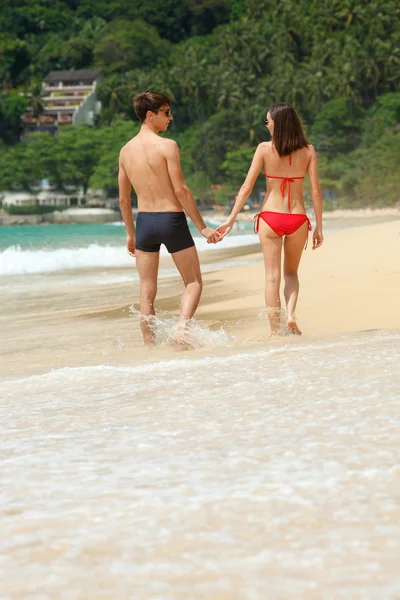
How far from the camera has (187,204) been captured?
19.3ft

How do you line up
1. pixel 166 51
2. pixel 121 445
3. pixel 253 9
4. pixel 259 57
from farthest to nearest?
pixel 166 51
pixel 253 9
pixel 259 57
pixel 121 445

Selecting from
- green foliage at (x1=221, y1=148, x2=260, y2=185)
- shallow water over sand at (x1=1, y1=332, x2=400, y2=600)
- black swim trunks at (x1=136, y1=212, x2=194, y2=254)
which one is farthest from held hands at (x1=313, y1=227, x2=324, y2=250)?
green foliage at (x1=221, y1=148, x2=260, y2=185)

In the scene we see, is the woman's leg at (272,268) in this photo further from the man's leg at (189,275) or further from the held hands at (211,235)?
the man's leg at (189,275)

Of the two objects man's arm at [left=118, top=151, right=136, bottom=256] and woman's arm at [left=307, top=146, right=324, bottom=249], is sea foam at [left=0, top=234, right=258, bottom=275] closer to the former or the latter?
man's arm at [left=118, top=151, right=136, bottom=256]

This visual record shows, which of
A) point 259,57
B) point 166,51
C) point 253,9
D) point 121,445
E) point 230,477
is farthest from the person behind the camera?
point 166,51

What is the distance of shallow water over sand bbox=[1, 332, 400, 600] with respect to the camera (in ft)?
6.46

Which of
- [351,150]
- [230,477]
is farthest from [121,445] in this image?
[351,150]

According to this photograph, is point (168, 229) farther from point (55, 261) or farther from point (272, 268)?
point (55, 261)

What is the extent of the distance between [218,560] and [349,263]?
10147 mm

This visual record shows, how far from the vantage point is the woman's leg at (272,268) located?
20.3ft

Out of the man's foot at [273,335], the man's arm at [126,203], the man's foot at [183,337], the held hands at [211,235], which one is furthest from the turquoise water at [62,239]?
the man's foot at [183,337]

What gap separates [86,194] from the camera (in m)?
117

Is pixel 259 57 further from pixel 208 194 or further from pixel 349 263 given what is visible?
pixel 349 263

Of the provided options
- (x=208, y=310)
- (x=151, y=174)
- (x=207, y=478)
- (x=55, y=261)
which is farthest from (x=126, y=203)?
(x=55, y=261)
